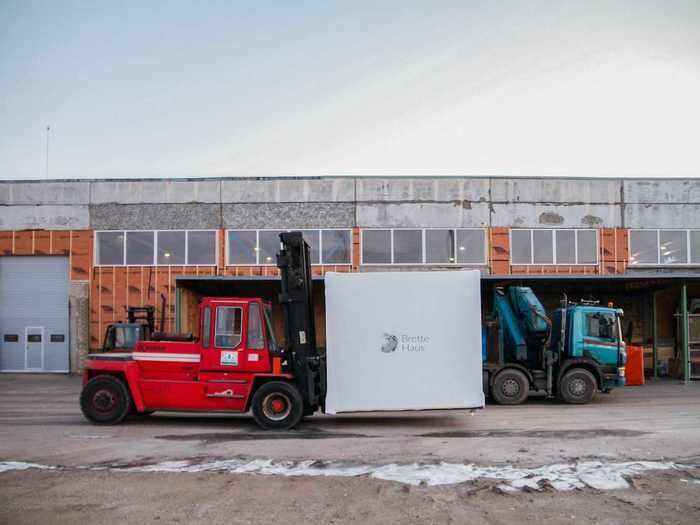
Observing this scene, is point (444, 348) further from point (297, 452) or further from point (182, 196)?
point (182, 196)

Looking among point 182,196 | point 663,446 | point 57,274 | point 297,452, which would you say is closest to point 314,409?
point 297,452

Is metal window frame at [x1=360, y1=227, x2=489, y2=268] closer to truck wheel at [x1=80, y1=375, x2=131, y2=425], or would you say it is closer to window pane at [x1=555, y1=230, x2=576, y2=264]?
window pane at [x1=555, y1=230, x2=576, y2=264]

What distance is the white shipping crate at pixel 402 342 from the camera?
38.7ft

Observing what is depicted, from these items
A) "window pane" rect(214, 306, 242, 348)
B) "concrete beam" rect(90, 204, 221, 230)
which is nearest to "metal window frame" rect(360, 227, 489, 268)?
"concrete beam" rect(90, 204, 221, 230)

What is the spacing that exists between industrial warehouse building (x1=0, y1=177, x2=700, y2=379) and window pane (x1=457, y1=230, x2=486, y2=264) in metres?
0.05

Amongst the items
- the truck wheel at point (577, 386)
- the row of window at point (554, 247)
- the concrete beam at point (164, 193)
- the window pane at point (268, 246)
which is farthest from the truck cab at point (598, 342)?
the concrete beam at point (164, 193)

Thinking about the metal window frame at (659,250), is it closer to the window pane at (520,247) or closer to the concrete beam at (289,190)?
the window pane at (520,247)

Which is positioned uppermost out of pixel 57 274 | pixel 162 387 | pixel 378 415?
pixel 57 274

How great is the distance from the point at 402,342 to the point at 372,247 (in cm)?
1308

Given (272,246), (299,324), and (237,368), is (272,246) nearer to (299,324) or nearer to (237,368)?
(299,324)

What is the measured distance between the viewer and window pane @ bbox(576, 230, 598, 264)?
82.0 ft

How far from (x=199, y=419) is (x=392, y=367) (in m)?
4.40

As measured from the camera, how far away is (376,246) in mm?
24844

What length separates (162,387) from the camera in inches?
473
